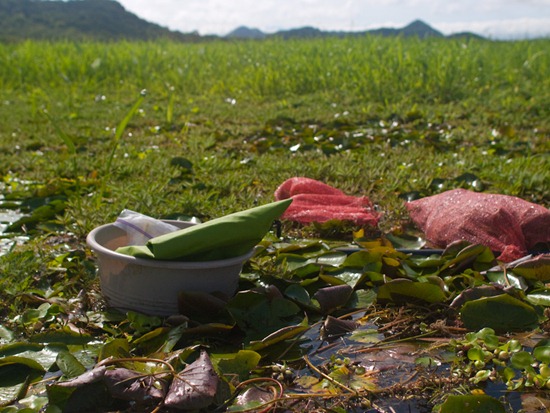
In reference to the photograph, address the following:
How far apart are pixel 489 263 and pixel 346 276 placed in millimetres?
539

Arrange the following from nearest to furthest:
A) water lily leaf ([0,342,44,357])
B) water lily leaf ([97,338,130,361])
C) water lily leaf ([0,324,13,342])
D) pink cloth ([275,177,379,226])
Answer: water lily leaf ([97,338,130,361]) < water lily leaf ([0,342,44,357]) < water lily leaf ([0,324,13,342]) < pink cloth ([275,177,379,226])

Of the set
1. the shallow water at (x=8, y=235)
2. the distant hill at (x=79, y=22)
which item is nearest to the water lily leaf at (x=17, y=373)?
the shallow water at (x=8, y=235)

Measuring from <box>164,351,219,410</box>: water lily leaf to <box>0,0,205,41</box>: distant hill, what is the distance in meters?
31.6

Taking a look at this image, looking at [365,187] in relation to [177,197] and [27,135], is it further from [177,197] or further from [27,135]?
[27,135]

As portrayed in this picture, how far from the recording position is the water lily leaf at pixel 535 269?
2.32 metres

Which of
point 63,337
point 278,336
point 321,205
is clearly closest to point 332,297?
point 278,336

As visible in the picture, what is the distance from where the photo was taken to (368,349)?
1910 mm

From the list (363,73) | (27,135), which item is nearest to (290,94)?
(363,73)

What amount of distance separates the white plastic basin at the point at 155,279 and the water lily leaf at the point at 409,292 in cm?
46

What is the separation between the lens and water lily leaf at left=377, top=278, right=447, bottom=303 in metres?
2.12

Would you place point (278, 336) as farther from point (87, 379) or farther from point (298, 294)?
point (87, 379)

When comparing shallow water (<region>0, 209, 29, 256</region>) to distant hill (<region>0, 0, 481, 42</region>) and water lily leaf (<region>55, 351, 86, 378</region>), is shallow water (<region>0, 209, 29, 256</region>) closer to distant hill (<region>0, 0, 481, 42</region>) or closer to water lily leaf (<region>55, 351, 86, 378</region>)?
water lily leaf (<region>55, 351, 86, 378</region>)

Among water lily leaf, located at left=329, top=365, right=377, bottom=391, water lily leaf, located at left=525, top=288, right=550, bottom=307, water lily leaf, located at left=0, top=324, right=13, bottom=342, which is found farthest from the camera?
water lily leaf, located at left=525, top=288, right=550, bottom=307

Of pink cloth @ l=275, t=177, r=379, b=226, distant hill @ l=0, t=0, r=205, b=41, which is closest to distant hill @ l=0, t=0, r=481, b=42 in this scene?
distant hill @ l=0, t=0, r=205, b=41
